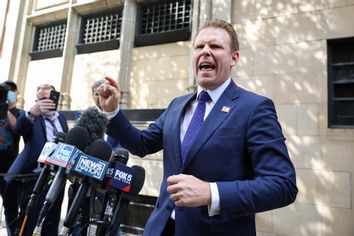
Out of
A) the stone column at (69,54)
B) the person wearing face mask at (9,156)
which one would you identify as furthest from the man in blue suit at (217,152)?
the stone column at (69,54)

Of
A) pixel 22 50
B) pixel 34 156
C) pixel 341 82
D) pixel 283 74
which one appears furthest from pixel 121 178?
pixel 22 50

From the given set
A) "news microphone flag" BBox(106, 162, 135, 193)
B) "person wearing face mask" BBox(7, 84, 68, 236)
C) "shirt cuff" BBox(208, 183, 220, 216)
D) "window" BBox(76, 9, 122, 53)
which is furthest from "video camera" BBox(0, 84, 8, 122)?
"window" BBox(76, 9, 122, 53)

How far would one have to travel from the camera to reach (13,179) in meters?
3.79

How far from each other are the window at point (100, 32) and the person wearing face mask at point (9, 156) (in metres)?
3.68

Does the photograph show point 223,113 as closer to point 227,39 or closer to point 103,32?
point 227,39

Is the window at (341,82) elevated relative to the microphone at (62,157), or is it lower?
elevated

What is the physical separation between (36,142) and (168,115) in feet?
9.00

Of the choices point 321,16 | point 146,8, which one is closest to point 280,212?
point 321,16

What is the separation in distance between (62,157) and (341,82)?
4.47 meters

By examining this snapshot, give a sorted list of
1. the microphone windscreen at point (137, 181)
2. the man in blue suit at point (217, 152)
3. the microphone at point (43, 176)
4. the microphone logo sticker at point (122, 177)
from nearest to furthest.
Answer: the man in blue suit at point (217, 152) < the microphone logo sticker at point (122, 177) < the microphone windscreen at point (137, 181) < the microphone at point (43, 176)

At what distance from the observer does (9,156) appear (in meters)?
4.35

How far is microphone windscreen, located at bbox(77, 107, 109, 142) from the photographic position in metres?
2.94

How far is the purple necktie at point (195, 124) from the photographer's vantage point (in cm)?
163

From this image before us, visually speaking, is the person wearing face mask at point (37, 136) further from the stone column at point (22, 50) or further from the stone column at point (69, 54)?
the stone column at point (22, 50)
